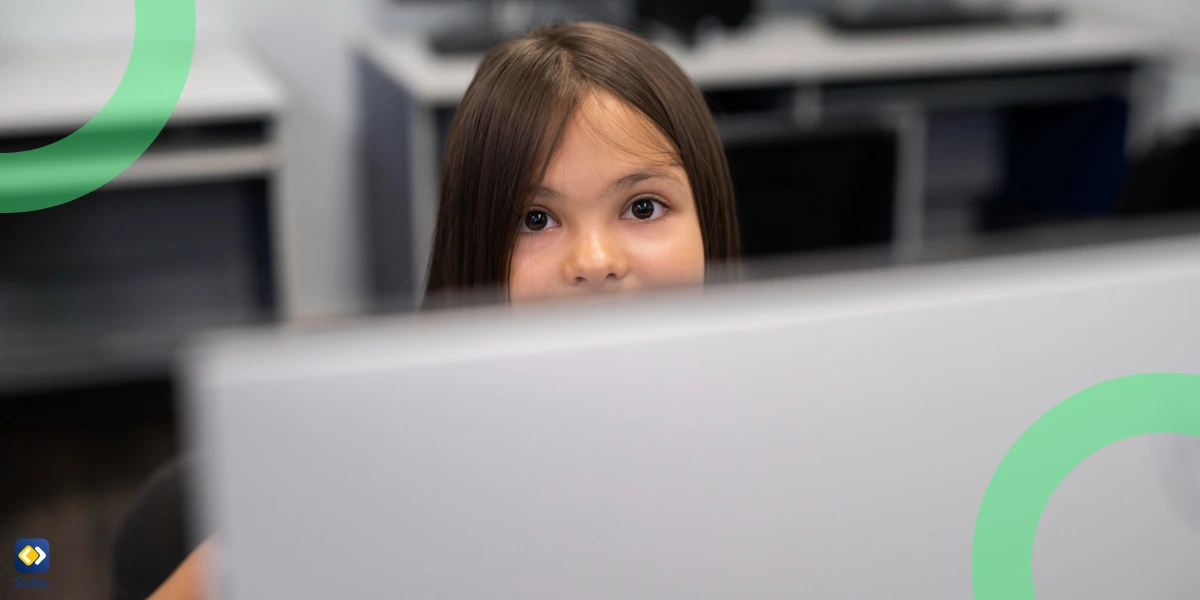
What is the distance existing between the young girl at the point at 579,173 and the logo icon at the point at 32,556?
318 mm

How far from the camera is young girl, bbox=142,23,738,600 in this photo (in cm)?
67

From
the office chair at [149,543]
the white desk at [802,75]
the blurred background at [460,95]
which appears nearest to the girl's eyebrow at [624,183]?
the office chair at [149,543]

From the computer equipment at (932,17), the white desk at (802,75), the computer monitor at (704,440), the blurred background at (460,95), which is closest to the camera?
the computer monitor at (704,440)

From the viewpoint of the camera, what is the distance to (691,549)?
283 mm

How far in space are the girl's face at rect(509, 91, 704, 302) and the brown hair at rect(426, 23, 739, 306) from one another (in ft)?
0.04

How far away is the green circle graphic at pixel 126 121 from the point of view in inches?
30.3

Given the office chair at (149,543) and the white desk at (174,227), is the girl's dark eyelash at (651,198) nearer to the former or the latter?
the office chair at (149,543)

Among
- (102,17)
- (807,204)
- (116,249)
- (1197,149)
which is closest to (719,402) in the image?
(807,204)

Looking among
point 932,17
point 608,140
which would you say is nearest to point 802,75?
point 932,17

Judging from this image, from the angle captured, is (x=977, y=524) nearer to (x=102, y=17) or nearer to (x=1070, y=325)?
(x=1070, y=325)

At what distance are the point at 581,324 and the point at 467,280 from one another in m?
0.51

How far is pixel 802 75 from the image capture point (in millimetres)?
2107

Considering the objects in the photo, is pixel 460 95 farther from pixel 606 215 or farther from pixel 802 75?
pixel 606 215

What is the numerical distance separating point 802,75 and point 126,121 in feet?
5.13
